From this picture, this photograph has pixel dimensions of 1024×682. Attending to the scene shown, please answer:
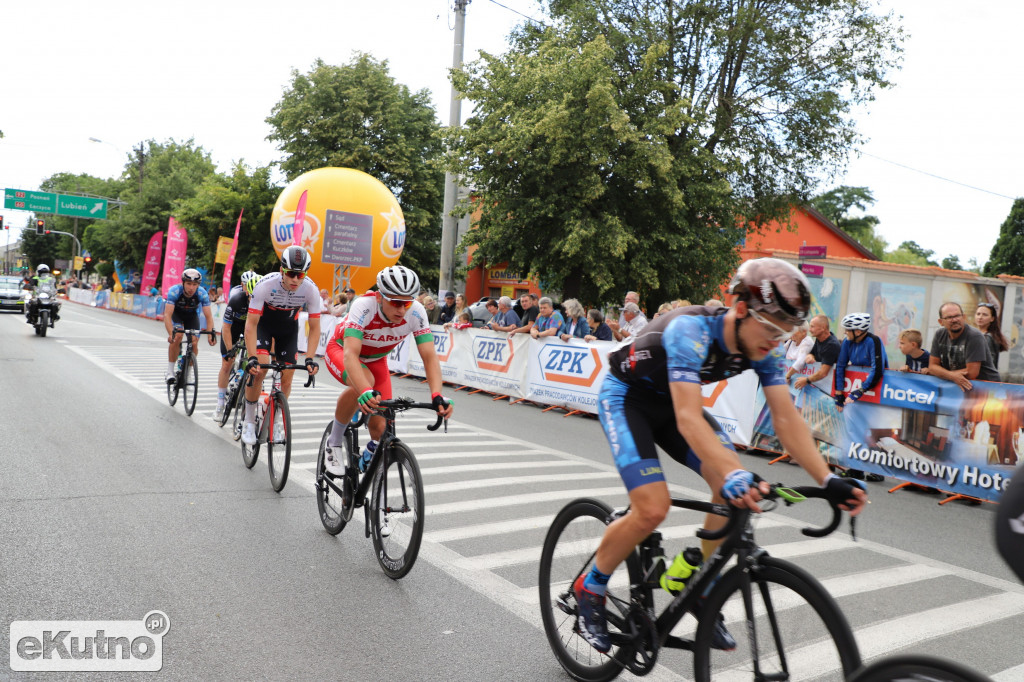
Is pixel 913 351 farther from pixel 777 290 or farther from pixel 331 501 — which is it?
pixel 777 290

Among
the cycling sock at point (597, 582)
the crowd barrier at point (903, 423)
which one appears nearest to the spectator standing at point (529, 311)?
the crowd barrier at point (903, 423)

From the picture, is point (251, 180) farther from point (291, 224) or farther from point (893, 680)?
point (893, 680)

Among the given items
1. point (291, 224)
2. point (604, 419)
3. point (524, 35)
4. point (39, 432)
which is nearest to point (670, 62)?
point (524, 35)

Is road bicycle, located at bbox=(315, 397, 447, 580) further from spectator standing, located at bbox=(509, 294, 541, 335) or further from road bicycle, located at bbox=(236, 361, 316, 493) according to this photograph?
spectator standing, located at bbox=(509, 294, 541, 335)

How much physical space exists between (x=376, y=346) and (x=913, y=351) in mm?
6827

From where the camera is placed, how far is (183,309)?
11.4 meters

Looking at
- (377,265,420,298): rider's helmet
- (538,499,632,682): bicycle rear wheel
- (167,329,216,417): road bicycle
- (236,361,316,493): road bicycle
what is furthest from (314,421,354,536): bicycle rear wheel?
(167,329,216,417): road bicycle

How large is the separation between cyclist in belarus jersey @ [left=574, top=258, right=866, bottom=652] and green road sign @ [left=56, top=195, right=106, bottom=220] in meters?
60.5

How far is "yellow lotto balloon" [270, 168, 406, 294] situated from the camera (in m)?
24.9

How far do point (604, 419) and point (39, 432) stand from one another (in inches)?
299

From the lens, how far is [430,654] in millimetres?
3689

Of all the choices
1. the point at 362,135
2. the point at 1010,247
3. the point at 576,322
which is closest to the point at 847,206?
the point at 1010,247

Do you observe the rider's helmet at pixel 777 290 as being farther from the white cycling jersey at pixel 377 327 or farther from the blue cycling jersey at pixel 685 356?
the white cycling jersey at pixel 377 327

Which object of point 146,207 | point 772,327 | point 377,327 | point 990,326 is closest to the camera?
point 772,327
